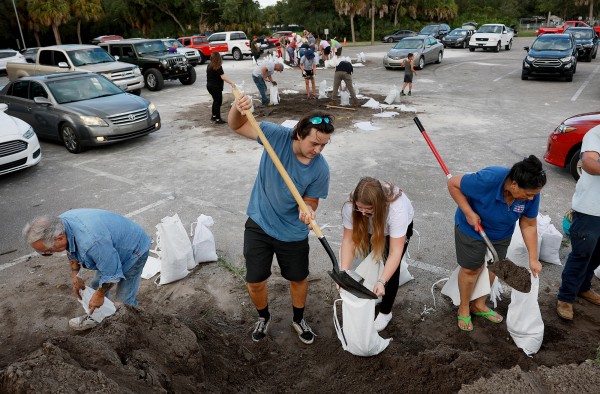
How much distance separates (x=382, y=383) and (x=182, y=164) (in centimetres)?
615

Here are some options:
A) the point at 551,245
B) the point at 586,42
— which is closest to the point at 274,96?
the point at 551,245

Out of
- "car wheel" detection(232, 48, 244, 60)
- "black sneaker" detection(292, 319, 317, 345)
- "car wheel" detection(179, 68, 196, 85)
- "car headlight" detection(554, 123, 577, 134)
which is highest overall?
"car wheel" detection(232, 48, 244, 60)

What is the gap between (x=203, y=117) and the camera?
11641 millimetres

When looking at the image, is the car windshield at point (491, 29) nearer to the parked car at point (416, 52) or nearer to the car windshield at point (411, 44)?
the parked car at point (416, 52)

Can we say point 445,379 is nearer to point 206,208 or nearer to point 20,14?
point 206,208

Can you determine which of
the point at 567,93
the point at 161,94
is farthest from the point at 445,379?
the point at 161,94

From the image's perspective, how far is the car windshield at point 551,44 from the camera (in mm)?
15547

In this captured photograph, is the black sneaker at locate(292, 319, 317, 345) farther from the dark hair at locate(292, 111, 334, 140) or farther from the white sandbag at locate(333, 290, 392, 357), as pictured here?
the dark hair at locate(292, 111, 334, 140)

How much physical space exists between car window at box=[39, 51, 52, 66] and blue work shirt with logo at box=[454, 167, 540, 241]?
49.4 ft

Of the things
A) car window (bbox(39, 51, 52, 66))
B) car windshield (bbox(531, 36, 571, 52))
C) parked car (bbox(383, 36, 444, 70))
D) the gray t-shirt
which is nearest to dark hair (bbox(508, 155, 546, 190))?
the gray t-shirt

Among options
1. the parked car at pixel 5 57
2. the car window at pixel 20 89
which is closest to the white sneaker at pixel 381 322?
the car window at pixel 20 89

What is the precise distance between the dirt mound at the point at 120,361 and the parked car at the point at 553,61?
16.2 m

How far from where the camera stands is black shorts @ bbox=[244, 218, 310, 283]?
3141mm

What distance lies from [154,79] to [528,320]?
15.5m
